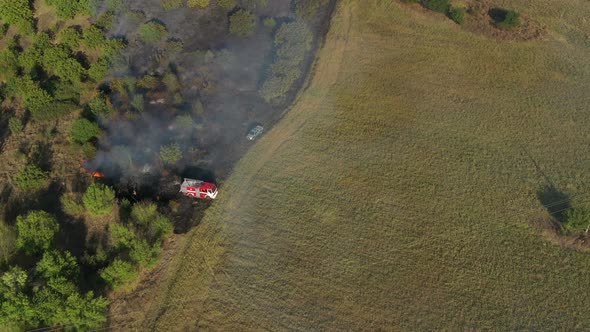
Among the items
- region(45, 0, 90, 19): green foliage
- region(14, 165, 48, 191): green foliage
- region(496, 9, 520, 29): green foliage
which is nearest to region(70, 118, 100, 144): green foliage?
region(14, 165, 48, 191): green foliage

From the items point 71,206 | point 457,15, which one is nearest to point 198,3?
point 457,15

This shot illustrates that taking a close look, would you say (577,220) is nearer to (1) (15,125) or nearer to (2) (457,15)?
(2) (457,15)

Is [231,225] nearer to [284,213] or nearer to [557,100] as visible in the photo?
[284,213]

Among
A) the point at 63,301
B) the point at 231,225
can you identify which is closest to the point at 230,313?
the point at 231,225

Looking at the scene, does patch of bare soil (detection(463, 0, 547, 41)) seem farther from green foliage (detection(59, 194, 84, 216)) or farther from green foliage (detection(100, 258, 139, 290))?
green foliage (detection(59, 194, 84, 216))

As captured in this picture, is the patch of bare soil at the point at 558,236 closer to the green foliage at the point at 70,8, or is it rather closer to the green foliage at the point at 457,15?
the green foliage at the point at 457,15

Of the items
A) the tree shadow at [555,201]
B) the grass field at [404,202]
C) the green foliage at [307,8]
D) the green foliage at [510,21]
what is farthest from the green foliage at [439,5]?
the tree shadow at [555,201]
